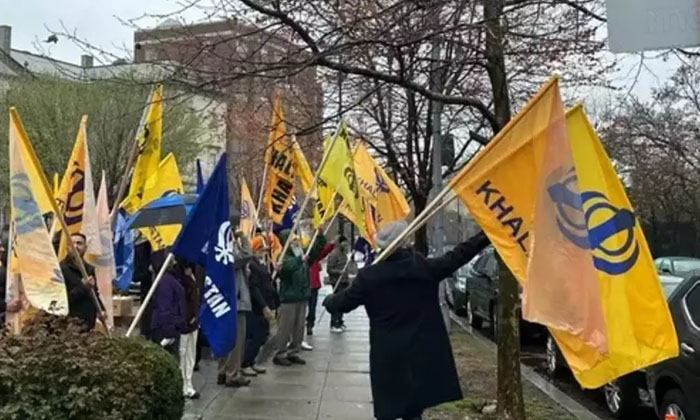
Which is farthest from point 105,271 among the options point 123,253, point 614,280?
point 614,280

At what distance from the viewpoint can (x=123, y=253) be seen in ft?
37.4

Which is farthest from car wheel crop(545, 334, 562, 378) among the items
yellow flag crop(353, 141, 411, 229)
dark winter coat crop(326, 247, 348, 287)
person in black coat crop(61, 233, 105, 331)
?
person in black coat crop(61, 233, 105, 331)

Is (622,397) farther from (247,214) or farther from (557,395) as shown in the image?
(247,214)

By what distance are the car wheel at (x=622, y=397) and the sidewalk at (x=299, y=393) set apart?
257 cm

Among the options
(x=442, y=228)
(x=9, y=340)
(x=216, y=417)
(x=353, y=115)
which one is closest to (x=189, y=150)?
(x=353, y=115)

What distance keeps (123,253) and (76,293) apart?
177 inches

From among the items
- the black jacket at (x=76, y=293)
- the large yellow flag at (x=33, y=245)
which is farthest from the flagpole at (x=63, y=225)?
the black jacket at (x=76, y=293)

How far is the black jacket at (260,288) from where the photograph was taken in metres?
9.99

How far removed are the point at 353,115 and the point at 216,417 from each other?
1259 cm

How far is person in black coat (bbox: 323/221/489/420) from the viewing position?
5.44 metres

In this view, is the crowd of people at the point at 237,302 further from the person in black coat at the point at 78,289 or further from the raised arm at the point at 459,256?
the raised arm at the point at 459,256

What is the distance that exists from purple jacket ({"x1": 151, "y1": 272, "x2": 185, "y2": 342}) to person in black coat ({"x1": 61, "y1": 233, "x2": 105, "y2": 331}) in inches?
43.4

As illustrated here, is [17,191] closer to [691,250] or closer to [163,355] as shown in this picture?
[163,355]

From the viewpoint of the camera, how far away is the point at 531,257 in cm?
483
